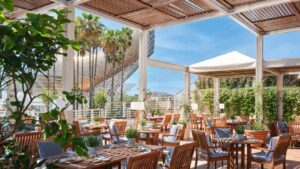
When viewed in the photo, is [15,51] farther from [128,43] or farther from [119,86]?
[119,86]

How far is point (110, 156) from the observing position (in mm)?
4172

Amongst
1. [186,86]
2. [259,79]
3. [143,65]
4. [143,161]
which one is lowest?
[143,161]

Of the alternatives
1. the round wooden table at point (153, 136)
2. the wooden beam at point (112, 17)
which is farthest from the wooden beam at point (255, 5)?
the round wooden table at point (153, 136)

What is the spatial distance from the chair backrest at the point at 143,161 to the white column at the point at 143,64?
671 cm

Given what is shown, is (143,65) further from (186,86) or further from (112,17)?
(186,86)

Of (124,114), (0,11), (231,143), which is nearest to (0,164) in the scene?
(0,11)

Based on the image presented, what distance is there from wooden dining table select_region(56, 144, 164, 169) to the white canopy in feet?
24.7

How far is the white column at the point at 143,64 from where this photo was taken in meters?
10.1

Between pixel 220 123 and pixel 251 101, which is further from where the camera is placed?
pixel 251 101

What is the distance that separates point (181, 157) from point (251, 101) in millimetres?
11409

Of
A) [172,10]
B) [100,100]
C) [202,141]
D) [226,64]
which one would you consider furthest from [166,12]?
[100,100]

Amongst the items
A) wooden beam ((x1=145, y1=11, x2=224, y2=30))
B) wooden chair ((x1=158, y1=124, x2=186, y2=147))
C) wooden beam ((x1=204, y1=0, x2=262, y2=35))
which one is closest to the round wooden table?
wooden chair ((x1=158, y1=124, x2=186, y2=147))

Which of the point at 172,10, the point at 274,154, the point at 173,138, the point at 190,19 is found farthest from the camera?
the point at 190,19

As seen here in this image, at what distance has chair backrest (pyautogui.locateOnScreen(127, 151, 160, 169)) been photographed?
3064 millimetres
